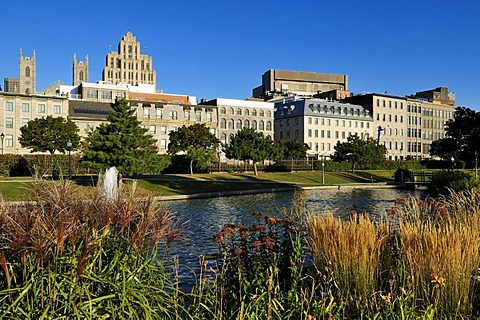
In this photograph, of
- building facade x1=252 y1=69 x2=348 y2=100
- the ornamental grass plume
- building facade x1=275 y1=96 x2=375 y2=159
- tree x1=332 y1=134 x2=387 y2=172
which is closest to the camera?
the ornamental grass plume

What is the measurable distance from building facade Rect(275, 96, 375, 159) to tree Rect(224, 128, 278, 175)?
128ft

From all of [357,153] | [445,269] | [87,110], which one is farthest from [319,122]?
[445,269]

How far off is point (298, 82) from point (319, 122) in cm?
6108

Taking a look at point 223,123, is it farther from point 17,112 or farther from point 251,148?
point 17,112

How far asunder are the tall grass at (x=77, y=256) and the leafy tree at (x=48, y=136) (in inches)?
2355

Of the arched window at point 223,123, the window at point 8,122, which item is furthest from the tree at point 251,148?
the window at point 8,122

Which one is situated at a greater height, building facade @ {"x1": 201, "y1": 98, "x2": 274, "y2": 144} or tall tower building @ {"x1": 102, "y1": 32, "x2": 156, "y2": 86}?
tall tower building @ {"x1": 102, "y1": 32, "x2": 156, "y2": 86}

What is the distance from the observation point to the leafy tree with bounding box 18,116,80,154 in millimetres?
61594

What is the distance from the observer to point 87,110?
84.9m

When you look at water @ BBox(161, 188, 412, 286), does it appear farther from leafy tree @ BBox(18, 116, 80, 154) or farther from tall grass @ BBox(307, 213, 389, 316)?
leafy tree @ BBox(18, 116, 80, 154)

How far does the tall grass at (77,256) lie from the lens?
394 centimetres

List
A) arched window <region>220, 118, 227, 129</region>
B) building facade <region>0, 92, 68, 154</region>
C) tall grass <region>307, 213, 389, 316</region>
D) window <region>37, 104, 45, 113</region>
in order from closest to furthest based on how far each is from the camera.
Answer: tall grass <region>307, 213, 389, 316</region> < building facade <region>0, 92, 68, 154</region> < window <region>37, 104, 45, 113</region> < arched window <region>220, 118, 227, 129</region>

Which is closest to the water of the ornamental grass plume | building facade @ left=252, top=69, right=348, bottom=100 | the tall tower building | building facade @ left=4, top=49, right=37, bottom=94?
the ornamental grass plume

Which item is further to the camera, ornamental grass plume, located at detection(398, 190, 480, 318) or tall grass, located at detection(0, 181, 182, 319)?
ornamental grass plume, located at detection(398, 190, 480, 318)
